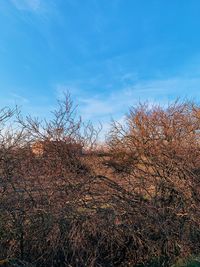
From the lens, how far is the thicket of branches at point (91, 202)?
21.0 ft

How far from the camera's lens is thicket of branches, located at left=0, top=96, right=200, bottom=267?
21.0 ft

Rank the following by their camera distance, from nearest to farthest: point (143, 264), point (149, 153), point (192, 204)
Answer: point (143, 264) < point (192, 204) < point (149, 153)

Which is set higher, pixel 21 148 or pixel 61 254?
pixel 21 148

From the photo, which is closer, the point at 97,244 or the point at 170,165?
the point at 97,244

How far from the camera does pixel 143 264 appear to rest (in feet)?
22.6

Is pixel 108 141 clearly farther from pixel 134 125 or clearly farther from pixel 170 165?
pixel 170 165

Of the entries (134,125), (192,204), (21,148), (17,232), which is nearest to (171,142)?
(134,125)

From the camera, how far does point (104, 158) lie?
31.4ft

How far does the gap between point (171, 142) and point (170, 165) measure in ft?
3.62

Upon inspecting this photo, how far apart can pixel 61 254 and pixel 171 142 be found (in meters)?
4.65

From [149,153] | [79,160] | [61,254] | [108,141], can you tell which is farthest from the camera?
[108,141]

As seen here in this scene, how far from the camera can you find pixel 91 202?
7.13m

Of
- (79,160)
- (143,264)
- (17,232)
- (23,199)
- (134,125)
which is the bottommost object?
(143,264)

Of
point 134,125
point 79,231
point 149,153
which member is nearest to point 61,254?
point 79,231
